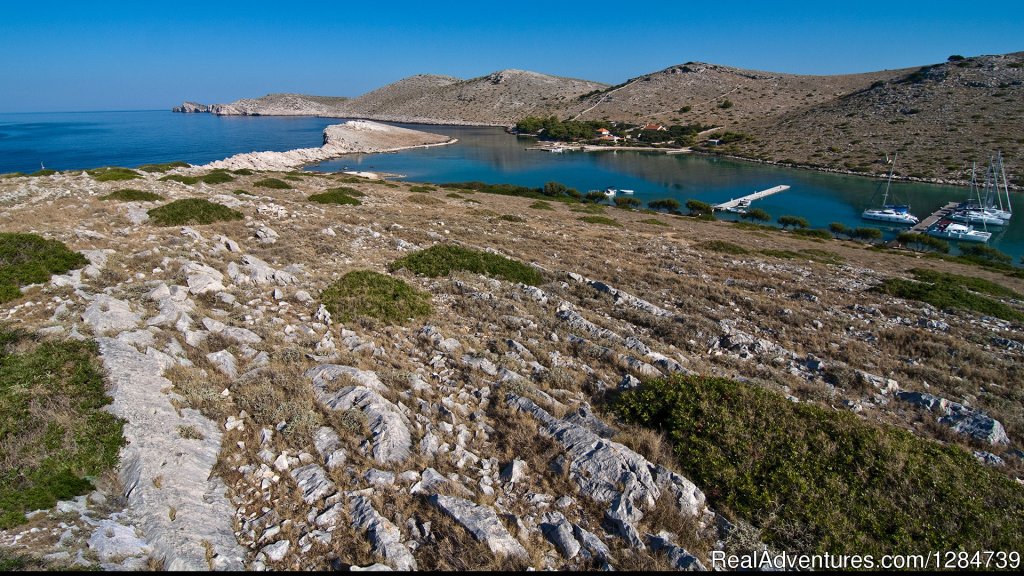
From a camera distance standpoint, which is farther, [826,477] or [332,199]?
[332,199]

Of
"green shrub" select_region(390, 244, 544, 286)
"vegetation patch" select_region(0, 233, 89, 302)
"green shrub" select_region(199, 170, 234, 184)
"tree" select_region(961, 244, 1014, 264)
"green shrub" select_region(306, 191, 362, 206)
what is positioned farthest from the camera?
"tree" select_region(961, 244, 1014, 264)

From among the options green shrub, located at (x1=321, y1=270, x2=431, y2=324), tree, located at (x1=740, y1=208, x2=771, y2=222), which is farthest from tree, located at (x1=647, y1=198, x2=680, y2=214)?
green shrub, located at (x1=321, y1=270, x2=431, y2=324)

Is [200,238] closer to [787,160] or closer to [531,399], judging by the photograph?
[531,399]

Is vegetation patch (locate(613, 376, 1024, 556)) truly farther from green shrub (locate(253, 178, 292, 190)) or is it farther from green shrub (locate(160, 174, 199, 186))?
green shrub (locate(160, 174, 199, 186))

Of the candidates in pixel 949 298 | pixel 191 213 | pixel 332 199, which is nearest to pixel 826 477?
pixel 949 298

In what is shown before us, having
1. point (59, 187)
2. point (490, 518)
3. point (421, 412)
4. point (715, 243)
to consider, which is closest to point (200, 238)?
point (421, 412)

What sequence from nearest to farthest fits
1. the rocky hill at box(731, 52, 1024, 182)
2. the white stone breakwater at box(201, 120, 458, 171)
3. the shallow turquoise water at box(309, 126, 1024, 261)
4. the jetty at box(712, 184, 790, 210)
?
the jetty at box(712, 184, 790, 210)
the shallow turquoise water at box(309, 126, 1024, 261)
the rocky hill at box(731, 52, 1024, 182)
the white stone breakwater at box(201, 120, 458, 171)

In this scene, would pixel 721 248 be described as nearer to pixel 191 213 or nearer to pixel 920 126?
pixel 191 213
